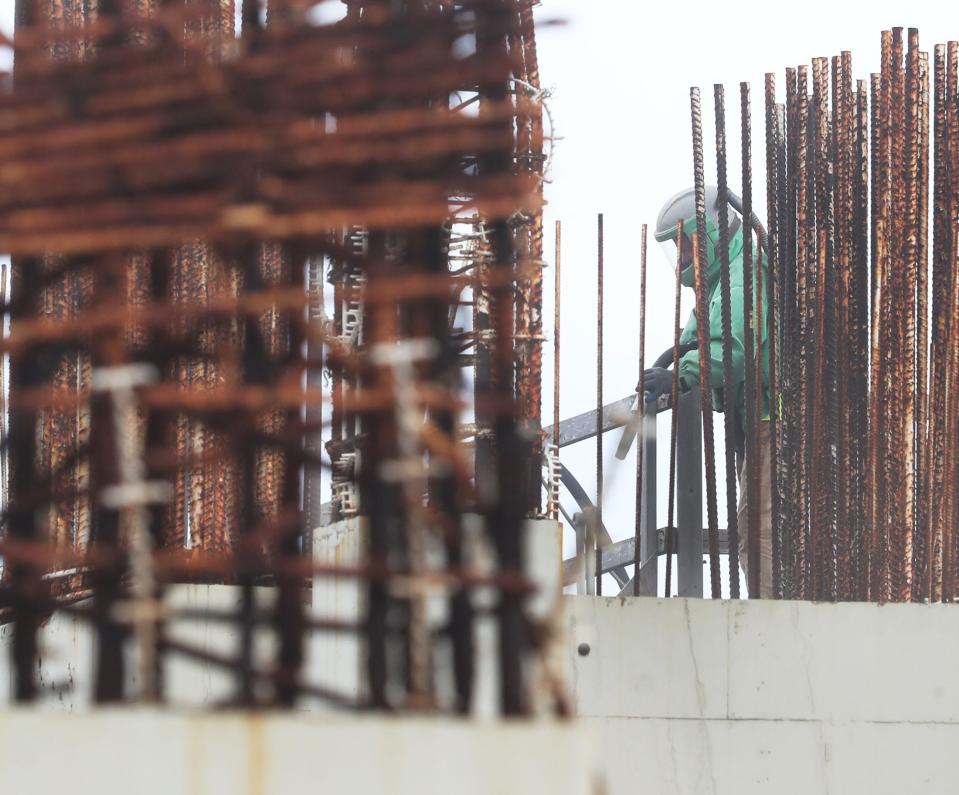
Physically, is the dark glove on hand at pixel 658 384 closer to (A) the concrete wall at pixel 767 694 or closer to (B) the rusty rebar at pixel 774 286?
(B) the rusty rebar at pixel 774 286

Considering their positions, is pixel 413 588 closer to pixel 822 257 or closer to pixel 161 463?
pixel 161 463

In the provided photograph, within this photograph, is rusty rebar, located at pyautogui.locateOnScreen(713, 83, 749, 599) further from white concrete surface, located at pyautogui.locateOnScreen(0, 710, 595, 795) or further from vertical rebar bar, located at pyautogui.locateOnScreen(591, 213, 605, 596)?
white concrete surface, located at pyautogui.locateOnScreen(0, 710, 595, 795)

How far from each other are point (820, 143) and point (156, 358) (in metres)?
12.8

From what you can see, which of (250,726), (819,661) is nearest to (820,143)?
(819,661)

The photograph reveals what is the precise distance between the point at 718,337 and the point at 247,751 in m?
14.3

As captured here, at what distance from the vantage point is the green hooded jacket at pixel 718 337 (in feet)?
63.2

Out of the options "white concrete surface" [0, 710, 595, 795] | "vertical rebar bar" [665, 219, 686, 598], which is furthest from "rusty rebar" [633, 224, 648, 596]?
"white concrete surface" [0, 710, 595, 795]

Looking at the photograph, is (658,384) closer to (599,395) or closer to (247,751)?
(599,395)

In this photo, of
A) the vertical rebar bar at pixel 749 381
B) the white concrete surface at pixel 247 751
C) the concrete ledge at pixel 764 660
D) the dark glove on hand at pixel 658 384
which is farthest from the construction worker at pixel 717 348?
the white concrete surface at pixel 247 751

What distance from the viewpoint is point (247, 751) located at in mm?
5922

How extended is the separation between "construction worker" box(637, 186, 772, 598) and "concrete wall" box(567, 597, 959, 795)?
337 cm

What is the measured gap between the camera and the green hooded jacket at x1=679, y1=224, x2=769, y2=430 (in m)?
19.2

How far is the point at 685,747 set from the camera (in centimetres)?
1554

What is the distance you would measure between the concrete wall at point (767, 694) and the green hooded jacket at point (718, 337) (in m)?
4.05
